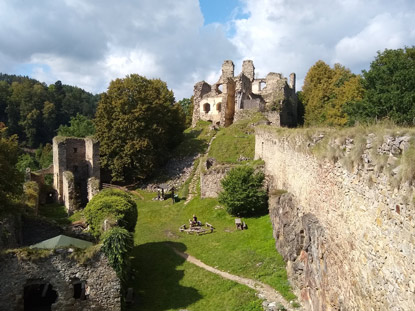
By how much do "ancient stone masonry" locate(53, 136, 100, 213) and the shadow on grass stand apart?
11.1m

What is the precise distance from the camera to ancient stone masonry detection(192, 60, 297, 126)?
35.8m

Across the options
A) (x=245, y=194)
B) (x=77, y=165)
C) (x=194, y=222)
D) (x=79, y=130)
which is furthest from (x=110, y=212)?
(x=79, y=130)

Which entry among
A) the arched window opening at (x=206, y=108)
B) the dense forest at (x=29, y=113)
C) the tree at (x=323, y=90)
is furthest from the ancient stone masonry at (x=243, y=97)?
the dense forest at (x=29, y=113)

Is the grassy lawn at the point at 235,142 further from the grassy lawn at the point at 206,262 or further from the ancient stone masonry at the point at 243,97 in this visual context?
the grassy lawn at the point at 206,262

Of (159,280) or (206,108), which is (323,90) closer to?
(206,108)

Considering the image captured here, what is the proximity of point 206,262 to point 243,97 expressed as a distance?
77.8 feet

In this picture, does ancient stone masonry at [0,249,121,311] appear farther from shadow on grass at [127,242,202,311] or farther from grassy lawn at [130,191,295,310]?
grassy lawn at [130,191,295,310]

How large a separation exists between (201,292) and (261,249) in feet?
11.7

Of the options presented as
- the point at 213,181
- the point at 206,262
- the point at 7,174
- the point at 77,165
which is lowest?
the point at 206,262

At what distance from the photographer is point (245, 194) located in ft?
62.5

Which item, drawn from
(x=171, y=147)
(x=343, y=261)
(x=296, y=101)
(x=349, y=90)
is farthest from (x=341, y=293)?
(x=296, y=101)

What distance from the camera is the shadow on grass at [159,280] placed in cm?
1290

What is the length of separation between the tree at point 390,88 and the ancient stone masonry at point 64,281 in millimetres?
15102

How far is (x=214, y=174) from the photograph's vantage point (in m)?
23.0
